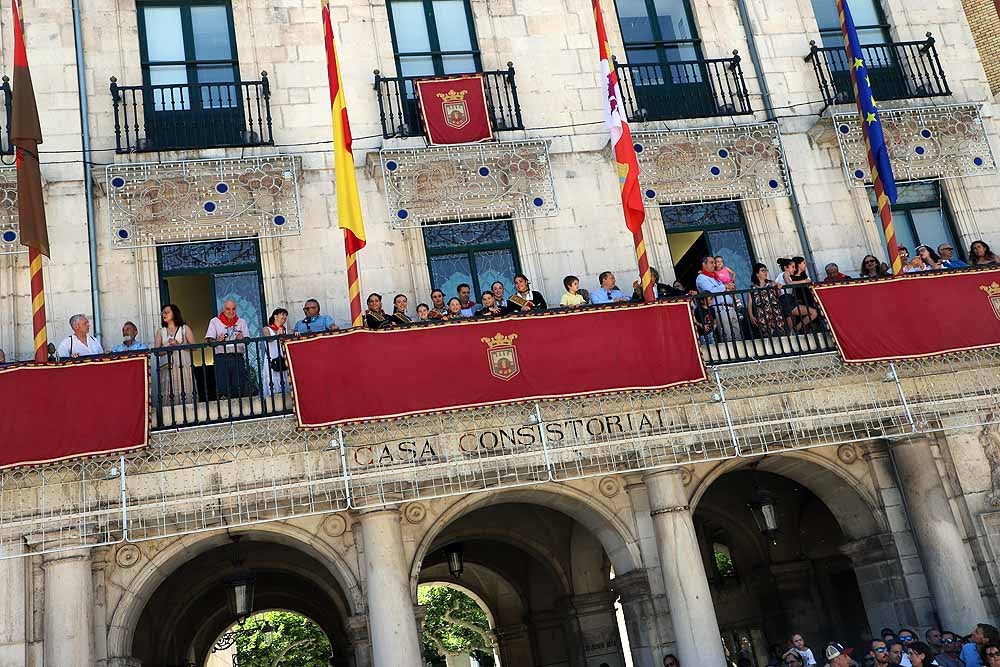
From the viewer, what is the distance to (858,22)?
639 inches

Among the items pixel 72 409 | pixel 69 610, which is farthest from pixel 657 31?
pixel 69 610

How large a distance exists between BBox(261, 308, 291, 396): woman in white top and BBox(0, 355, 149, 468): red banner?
1.39 metres

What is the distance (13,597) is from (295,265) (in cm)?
523

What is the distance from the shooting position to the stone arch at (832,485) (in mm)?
12969

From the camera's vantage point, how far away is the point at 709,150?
575 inches

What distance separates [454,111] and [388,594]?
6804 mm

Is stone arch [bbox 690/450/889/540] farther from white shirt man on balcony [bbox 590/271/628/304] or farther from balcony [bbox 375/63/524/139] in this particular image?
balcony [bbox 375/63/524/139]

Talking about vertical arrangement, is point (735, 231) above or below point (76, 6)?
below

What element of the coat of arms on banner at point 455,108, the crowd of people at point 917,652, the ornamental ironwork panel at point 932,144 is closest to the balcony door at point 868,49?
the ornamental ironwork panel at point 932,144

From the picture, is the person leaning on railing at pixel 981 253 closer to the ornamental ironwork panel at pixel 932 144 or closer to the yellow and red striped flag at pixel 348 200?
the ornamental ironwork panel at pixel 932 144

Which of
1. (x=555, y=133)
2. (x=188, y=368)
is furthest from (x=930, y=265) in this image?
(x=188, y=368)

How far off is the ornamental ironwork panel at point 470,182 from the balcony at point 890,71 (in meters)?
4.84

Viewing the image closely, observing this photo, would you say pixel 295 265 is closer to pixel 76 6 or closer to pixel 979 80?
pixel 76 6

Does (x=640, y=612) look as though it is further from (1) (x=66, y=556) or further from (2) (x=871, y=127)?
(2) (x=871, y=127)
